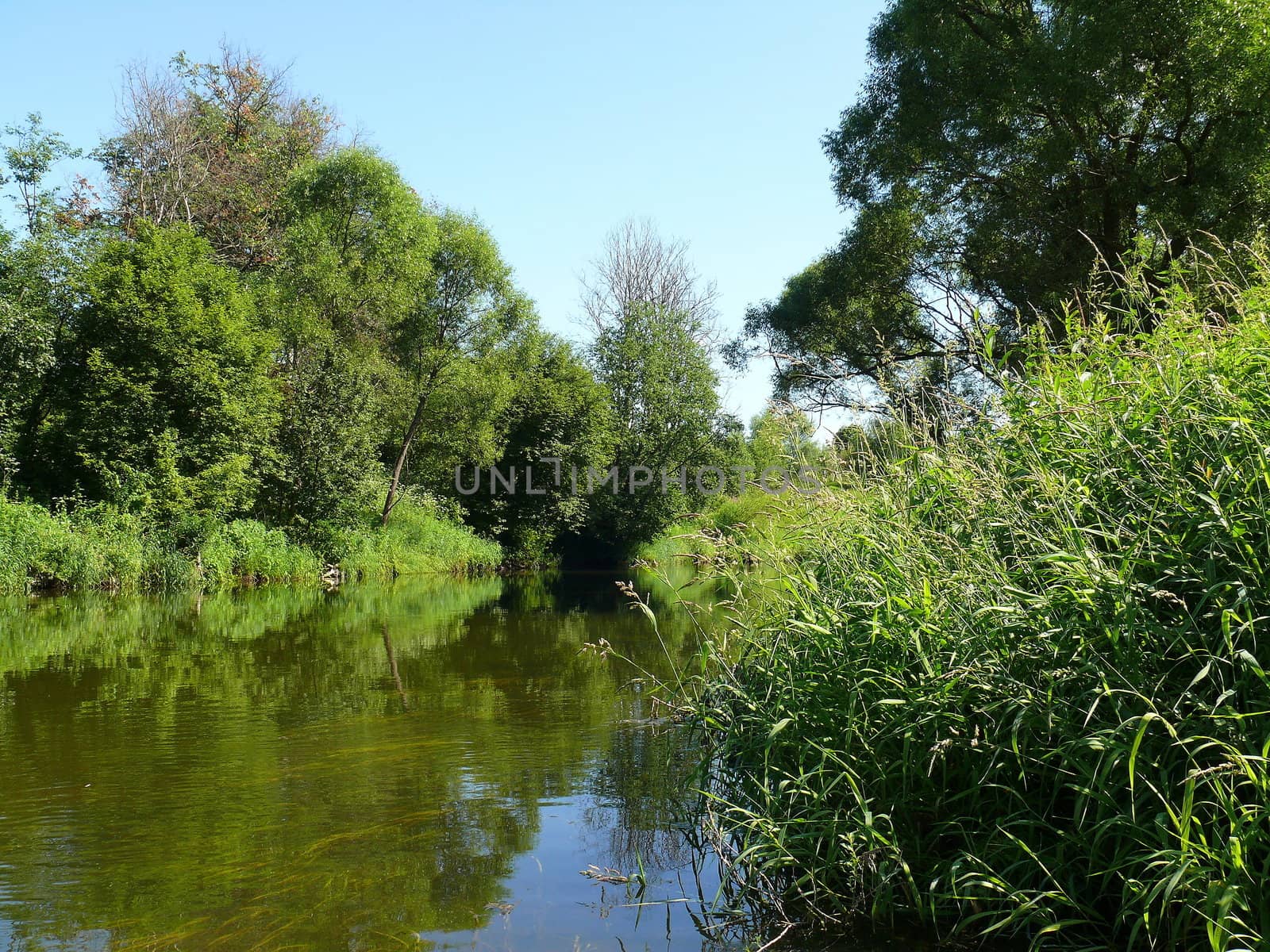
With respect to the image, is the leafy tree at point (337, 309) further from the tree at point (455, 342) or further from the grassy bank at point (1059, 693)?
the grassy bank at point (1059, 693)

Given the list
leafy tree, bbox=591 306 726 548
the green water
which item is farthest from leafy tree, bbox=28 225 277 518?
leafy tree, bbox=591 306 726 548

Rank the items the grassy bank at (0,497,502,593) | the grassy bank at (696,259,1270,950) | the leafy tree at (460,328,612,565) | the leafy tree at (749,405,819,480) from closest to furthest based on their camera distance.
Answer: the grassy bank at (696,259,1270,950), the leafy tree at (749,405,819,480), the grassy bank at (0,497,502,593), the leafy tree at (460,328,612,565)

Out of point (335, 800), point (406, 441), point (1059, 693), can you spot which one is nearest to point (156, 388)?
point (406, 441)

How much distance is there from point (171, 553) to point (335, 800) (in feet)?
52.0

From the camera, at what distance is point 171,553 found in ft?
62.7

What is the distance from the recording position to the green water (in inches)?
146

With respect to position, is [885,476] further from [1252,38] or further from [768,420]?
[1252,38]

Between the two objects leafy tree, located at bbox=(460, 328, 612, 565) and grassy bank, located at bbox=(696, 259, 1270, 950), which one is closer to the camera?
grassy bank, located at bbox=(696, 259, 1270, 950)

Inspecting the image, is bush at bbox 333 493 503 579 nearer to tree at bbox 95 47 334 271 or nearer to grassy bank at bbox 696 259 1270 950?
tree at bbox 95 47 334 271

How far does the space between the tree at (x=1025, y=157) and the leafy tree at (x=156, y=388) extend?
504 inches

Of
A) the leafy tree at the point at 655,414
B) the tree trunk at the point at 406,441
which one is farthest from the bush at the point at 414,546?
the leafy tree at the point at 655,414

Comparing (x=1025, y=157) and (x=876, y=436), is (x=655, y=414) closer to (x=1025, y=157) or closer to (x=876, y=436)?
(x=1025, y=157)

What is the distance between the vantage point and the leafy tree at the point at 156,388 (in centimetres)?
1975

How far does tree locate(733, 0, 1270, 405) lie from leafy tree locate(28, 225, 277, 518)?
12807mm
